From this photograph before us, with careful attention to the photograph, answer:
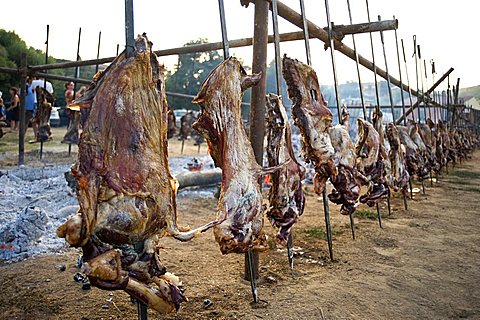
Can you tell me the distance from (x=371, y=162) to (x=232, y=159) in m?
2.93

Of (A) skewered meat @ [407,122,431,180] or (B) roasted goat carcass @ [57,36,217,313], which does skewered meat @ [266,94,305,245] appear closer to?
(B) roasted goat carcass @ [57,36,217,313]

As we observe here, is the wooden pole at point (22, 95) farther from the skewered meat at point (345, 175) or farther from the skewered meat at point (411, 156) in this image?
the skewered meat at point (411, 156)

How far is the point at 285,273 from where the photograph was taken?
151 inches

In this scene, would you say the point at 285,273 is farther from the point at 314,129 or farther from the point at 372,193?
the point at 372,193

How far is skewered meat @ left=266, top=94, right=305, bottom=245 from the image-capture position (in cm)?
317

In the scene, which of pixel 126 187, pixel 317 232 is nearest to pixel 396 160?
pixel 317 232

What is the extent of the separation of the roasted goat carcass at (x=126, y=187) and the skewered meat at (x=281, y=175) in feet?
3.82

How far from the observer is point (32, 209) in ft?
15.4

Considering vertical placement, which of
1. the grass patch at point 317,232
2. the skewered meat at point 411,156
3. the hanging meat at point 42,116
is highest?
the hanging meat at point 42,116

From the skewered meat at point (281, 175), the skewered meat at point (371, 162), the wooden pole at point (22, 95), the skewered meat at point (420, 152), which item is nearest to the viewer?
the skewered meat at point (281, 175)

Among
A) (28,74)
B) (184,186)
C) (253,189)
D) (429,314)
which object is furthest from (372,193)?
(28,74)

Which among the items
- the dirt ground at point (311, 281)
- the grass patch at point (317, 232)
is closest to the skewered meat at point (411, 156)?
the dirt ground at point (311, 281)

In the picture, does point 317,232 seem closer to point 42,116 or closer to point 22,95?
point 22,95

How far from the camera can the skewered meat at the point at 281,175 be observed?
3.17m
